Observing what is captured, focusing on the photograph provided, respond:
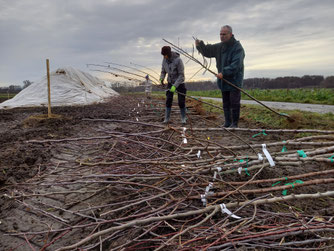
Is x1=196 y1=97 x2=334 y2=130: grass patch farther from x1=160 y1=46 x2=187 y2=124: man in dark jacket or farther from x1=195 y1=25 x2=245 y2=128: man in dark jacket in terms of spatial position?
x1=160 y1=46 x2=187 y2=124: man in dark jacket

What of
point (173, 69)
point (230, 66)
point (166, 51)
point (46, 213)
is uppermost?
point (166, 51)

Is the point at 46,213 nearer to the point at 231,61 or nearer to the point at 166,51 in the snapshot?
the point at 231,61

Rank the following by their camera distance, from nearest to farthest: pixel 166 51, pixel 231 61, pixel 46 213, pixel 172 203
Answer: pixel 46 213 < pixel 172 203 < pixel 231 61 < pixel 166 51

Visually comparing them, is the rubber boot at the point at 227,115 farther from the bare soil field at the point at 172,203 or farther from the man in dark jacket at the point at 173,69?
the bare soil field at the point at 172,203

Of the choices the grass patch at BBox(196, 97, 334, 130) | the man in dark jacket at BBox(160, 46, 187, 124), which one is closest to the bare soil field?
the grass patch at BBox(196, 97, 334, 130)

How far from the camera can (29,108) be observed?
11711 mm

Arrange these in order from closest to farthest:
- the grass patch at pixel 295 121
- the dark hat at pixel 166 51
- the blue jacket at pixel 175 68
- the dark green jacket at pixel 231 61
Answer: the dark green jacket at pixel 231 61 < the grass patch at pixel 295 121 < the dark hat at pixel 166 51 < the blue jacket at pixel 175 68

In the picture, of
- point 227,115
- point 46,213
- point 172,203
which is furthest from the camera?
point 227,115

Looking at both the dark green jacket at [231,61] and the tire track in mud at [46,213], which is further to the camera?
the dark green jacket at [231,61]

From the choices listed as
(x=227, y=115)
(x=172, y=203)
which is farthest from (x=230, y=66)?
(x=172, y=203)

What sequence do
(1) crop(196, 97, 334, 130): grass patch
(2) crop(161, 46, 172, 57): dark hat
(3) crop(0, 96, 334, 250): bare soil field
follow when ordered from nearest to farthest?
(3) crop(0, 96, 334, 250): bare soil field → (1) crop(196, 97, 334, 130): grass patch → (2) crop(161, 46, 172, 57): dark hat

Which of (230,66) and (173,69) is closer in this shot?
(230,66)

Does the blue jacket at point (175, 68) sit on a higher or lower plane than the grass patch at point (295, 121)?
higher

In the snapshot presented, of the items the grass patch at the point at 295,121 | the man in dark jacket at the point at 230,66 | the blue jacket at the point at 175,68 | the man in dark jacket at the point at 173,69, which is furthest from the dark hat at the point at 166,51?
the grass patch at the point at 295,121
